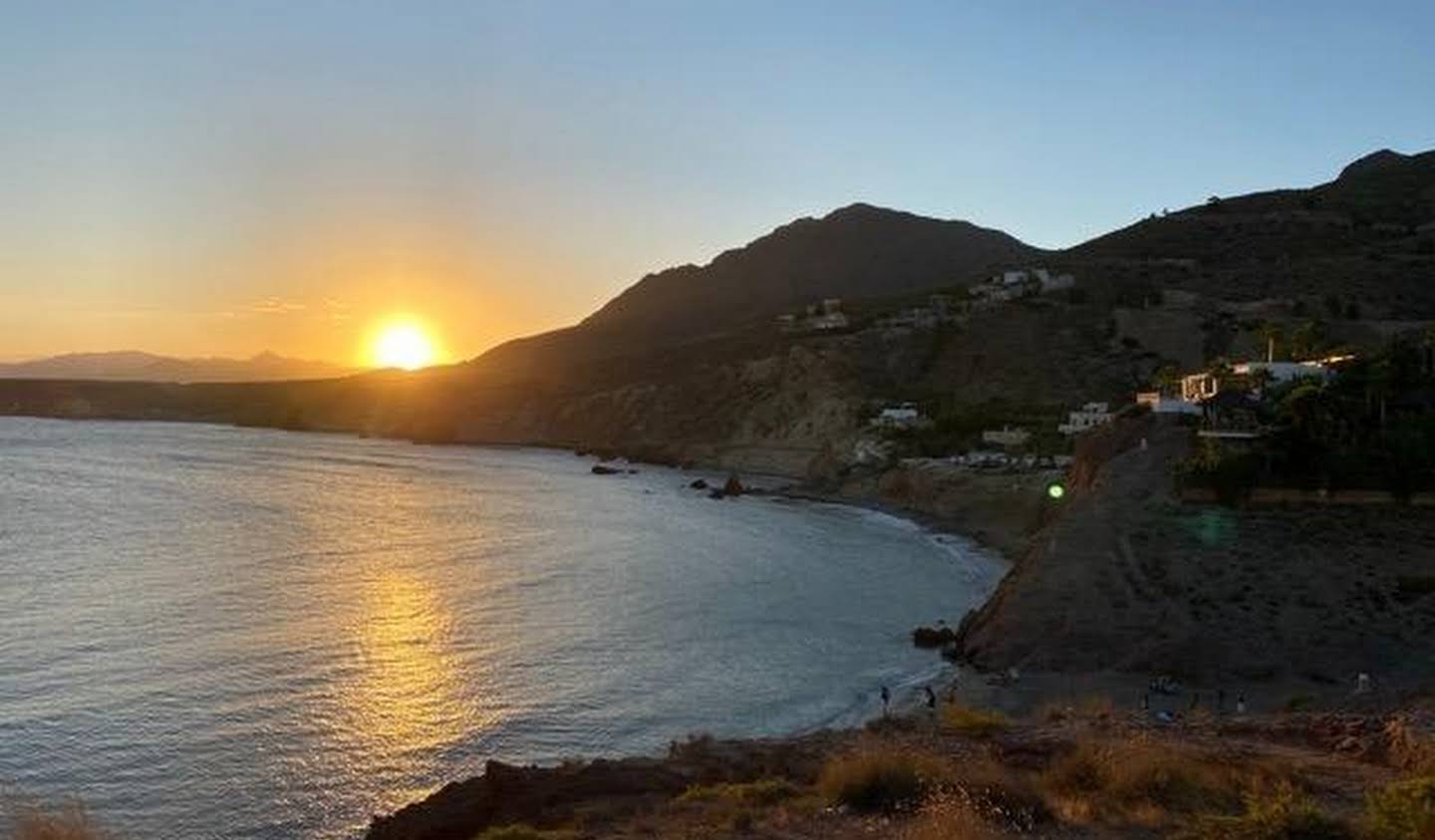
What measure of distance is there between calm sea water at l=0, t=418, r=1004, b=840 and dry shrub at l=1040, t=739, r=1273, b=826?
48.5 ft

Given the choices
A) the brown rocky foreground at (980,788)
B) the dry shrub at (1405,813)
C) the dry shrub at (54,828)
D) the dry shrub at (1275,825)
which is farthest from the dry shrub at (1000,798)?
the dry shrub at (54,828)

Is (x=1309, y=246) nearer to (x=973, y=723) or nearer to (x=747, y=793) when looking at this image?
(x=973, y=723)

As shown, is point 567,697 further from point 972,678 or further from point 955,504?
point 955,504

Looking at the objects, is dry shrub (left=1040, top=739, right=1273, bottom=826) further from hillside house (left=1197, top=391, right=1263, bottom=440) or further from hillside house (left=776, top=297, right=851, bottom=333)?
A: hillside house (left=776, top=297, right=851, bottom=333)

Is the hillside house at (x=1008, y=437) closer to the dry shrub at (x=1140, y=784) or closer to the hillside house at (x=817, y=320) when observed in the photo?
the hillside house at (x=817, y=320)

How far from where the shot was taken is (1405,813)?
1218cm

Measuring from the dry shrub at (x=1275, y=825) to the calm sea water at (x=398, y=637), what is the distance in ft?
56.2

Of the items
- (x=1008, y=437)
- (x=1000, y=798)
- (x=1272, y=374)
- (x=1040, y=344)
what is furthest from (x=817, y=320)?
(x=1000, y=798)

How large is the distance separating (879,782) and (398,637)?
1204 inches

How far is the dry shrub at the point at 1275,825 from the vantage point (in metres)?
12.4

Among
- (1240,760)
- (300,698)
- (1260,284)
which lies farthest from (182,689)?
(1260,284)

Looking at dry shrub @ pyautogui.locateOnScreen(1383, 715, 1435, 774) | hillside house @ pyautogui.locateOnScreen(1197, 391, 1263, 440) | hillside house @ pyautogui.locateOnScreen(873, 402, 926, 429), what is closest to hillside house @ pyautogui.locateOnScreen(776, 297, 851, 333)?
hillside house @ pyautogui.locateOnScreen(873, 402, 926, 429)

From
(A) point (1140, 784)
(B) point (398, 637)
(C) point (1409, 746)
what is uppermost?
(C) point (1409, 746)

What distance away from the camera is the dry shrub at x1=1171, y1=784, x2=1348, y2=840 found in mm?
12359
